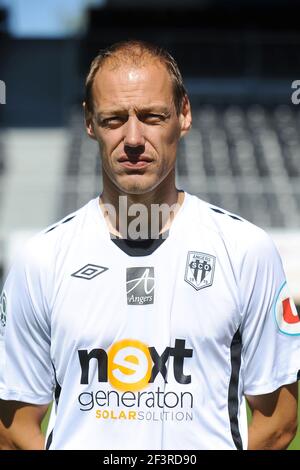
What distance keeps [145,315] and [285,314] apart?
1.26 ft

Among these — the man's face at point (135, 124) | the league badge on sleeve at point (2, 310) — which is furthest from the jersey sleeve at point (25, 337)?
the man's face at point (135, 124)

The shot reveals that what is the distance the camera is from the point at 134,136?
6.49 feet

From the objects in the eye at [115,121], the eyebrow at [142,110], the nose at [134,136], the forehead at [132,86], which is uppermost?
the forehead at [132,86]

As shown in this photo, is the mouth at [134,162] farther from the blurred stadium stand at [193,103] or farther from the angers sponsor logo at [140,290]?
the blurred stadium stand at [193,103]

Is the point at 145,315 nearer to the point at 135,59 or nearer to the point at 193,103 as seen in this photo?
the point at 135,59

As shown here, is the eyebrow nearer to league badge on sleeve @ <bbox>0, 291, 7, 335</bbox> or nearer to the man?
the man

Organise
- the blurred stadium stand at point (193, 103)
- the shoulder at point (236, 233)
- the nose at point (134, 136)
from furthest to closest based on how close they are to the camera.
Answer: the blurred stadium stand at point (193, 103) → the shoulder at point (236, 233) → the nose at point (134, 136)

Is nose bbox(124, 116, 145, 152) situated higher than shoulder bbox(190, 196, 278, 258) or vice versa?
nose bbox(124, 116, 145, 152)

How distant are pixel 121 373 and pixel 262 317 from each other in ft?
1.30

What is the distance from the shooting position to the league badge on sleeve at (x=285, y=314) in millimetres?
2109

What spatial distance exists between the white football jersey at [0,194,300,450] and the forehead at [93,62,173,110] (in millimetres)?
355

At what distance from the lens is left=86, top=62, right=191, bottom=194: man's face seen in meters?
2.00

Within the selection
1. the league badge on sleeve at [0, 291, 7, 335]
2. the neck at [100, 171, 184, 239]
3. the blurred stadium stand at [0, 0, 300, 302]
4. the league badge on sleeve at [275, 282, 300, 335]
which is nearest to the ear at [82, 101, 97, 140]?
the neck at [100, 171, 184, 239]
